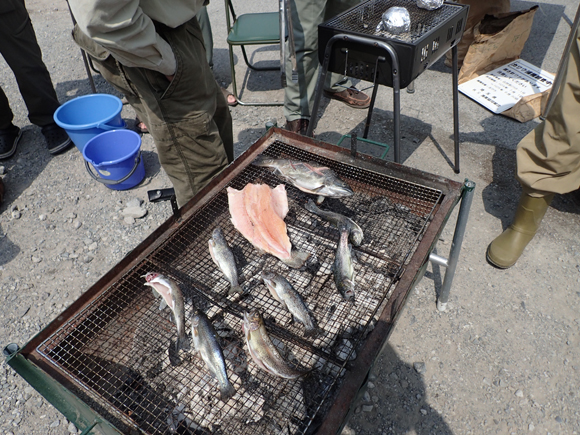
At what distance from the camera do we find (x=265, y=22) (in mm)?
5117

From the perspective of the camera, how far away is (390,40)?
264cm

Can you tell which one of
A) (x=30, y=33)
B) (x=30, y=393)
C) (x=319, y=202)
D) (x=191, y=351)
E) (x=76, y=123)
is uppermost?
(x=30, y=33)

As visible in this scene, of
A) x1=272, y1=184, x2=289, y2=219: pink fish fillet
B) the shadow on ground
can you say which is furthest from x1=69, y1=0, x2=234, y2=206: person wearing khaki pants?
the shadow on ground

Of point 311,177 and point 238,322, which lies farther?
point 311,177

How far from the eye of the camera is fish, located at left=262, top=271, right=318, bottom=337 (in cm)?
203

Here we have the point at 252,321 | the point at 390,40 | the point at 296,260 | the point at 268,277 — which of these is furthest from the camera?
the point at 390,40

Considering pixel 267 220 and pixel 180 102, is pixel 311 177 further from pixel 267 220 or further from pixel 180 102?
pixel 180 102

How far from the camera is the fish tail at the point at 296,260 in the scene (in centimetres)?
226

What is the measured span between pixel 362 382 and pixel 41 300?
2.92 metres

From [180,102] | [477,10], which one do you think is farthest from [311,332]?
[477,10]

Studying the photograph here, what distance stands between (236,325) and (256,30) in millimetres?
4114

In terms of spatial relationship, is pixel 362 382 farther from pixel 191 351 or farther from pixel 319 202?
pixel 319 202

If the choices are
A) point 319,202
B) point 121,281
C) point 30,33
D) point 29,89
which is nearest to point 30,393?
point 121,281

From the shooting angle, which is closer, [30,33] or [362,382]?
[362,382]
